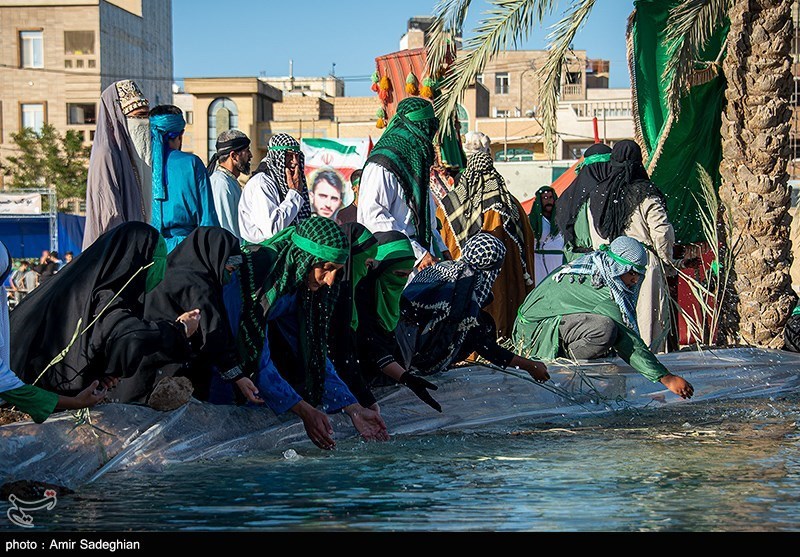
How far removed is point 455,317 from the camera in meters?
6.27

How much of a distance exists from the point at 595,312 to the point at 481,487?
8.37 feet

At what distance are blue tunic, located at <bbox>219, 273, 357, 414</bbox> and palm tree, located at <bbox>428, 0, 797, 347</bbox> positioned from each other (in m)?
4.32

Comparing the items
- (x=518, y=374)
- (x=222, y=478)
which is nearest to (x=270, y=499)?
(x=222, y=478)

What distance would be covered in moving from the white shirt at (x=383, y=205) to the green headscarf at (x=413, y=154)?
0.05 m

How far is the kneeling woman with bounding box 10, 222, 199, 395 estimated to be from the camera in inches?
182

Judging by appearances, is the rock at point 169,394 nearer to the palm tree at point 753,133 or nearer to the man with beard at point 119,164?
the man with beard at point 119,164

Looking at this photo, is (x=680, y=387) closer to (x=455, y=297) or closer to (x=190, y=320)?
(x=455, y=297)

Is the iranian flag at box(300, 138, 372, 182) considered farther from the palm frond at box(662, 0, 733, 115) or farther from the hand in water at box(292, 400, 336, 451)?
the hand in water at box(292, 400, 336, 451)

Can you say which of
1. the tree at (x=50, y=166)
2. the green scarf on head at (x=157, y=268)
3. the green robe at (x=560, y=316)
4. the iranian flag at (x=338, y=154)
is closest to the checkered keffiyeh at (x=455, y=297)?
the green robe at (x=560, y=316)

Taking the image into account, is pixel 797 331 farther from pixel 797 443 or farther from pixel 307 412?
pixel 307 412

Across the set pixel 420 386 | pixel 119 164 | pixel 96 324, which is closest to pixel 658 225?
pixel 420 386

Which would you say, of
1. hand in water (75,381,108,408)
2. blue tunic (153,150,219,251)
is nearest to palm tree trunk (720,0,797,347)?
blue tunic (153,150,219,251)
